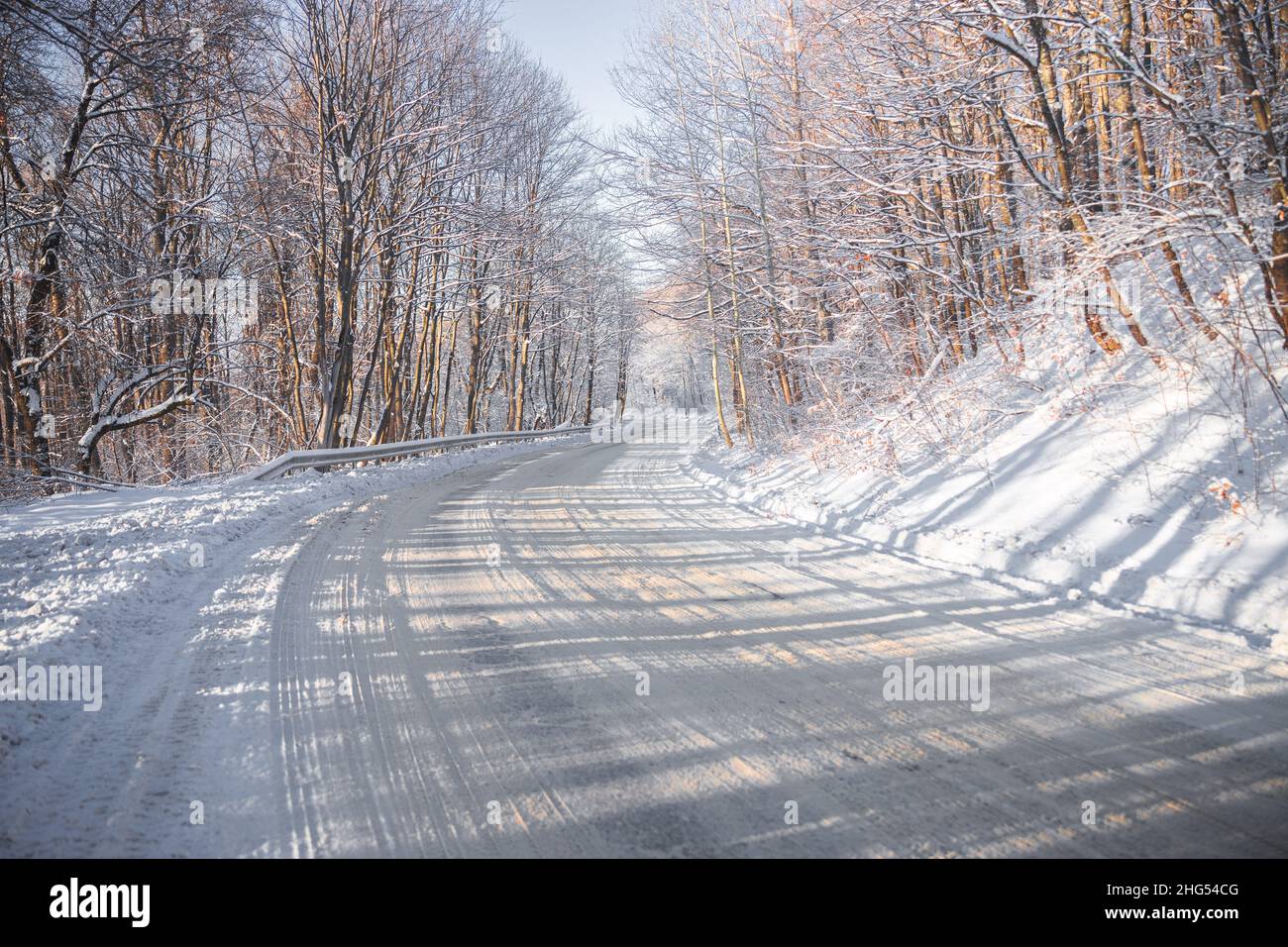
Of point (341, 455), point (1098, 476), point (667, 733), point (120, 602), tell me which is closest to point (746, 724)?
point (667, 733)

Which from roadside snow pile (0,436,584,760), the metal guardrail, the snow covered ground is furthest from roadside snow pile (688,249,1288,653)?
the metal guardrail

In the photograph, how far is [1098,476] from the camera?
247 inches

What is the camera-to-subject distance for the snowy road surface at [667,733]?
2.43 metres

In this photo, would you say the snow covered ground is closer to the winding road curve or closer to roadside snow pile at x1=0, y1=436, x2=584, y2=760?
roadside snow pile at x1=0, y1=436, x2=584, y2=760

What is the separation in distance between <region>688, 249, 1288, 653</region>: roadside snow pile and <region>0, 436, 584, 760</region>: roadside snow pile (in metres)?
6.35

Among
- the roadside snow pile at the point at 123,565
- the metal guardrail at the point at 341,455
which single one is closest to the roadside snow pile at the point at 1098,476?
the roadside snow pile at the point at 123,565

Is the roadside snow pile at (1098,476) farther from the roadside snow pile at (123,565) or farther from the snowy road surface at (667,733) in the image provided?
the roadside snow pile at (123,565)

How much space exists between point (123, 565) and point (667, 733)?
5.29 metres

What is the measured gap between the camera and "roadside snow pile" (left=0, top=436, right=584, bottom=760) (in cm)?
409

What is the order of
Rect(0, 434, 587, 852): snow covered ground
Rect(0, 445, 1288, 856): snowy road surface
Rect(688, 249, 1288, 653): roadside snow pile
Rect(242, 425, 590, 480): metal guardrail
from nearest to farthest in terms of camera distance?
Rect(0, 445, 1288, 856): snowy road surface, Rect(0, 434, 587, 852): snow covered ground, Rect(688, 249, 1288, 653): roadside snow pile, Rect(242, 425, 590, 480): metal guardrail

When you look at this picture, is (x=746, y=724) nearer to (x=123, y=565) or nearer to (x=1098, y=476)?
(x=1098, y=476)
